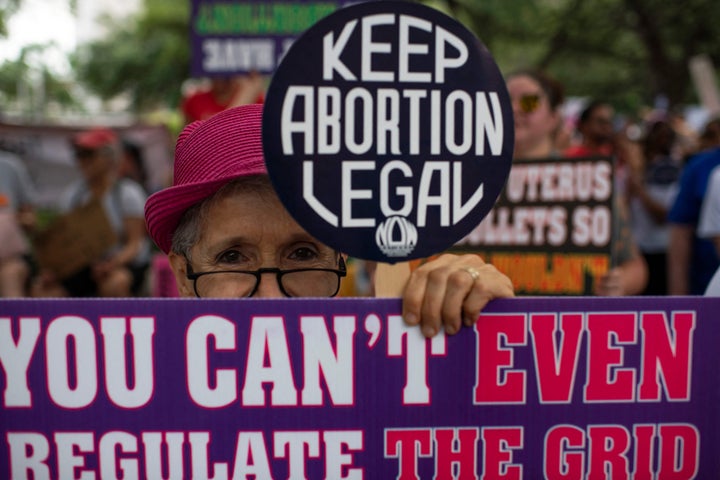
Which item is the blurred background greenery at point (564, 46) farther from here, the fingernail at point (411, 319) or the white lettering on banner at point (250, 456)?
the white lettering on banner at point (250, 456)

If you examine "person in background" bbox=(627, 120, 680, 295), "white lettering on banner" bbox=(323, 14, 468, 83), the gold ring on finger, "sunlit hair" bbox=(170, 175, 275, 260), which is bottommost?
"person in background" bbox=(627, 120, 680, 295)

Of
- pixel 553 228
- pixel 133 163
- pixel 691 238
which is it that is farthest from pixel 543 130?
pixel 133 163

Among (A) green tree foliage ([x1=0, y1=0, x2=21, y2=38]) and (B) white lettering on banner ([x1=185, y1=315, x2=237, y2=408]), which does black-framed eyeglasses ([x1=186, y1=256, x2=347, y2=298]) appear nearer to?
(B) white lettering on banner ([x1=185, y1=315, x2=237, y2=408])

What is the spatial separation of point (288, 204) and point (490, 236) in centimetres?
196

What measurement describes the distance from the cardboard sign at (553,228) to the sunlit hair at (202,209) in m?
1.40

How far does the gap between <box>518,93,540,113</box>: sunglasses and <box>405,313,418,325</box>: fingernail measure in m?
2.57

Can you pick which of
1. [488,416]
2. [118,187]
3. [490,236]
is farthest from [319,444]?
[118,187]

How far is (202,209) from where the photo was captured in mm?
1575

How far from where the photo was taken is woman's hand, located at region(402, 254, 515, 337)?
1099 millimetres

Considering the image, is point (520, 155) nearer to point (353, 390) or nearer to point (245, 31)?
point (245, 31)

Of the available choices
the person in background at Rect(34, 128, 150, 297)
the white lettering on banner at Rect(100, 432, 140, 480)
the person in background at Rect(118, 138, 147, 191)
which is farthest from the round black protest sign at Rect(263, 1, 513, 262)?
the person in background at Rect(118, 138, 147, 191)

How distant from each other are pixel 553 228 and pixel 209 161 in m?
1.70

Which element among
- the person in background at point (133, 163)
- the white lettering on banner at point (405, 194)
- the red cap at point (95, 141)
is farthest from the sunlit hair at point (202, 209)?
the person in background at point (133, 163)

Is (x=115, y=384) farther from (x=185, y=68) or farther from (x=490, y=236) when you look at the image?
(x=185, y=68)
